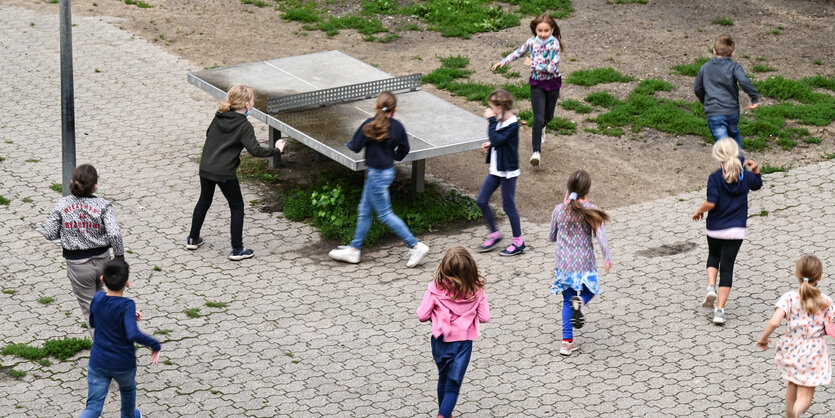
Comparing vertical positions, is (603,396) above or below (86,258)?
below

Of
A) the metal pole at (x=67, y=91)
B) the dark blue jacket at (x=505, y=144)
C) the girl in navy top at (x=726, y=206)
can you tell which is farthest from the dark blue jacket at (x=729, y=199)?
the metal pole at (x=67, y=91)

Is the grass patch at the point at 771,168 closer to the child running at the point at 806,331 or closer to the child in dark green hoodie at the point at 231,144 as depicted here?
the child running at the point at 806,331

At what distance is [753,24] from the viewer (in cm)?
1733

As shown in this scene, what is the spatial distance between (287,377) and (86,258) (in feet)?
5.54

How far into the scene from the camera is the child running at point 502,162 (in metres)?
9.59

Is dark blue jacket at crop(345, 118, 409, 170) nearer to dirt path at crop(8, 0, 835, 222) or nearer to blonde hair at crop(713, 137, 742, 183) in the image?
dirt path at crop(8, 0, 835, 222)

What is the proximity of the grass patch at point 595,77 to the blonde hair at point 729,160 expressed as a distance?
6.44 metres

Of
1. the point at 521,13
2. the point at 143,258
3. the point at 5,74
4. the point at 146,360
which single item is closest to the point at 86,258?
the point at 146,360

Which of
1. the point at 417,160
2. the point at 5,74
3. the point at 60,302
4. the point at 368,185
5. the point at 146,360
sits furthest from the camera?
the point at 5,74

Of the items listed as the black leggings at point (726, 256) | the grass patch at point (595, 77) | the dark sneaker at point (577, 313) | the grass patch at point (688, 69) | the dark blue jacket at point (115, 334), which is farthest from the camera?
the grass patch at point (688, 69)

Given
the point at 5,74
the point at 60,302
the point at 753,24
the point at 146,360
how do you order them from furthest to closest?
the point at 753,24 → the point at 5,74 → the point at 60,302 → the point at 146,360

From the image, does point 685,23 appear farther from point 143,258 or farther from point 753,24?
point 143,258

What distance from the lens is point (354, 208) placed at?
10.8m

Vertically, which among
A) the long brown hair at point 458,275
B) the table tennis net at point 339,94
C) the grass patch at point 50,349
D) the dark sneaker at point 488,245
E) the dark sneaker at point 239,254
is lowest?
the grass patch at point 50,349
